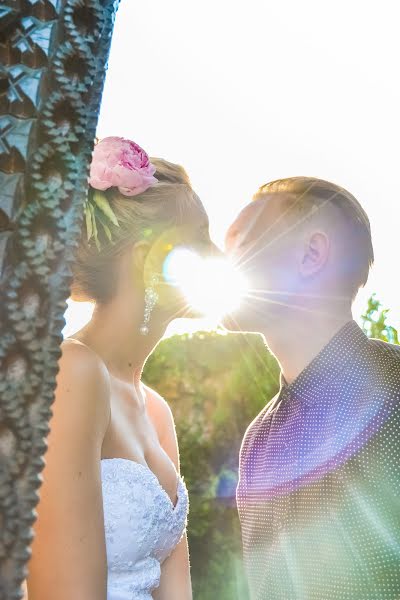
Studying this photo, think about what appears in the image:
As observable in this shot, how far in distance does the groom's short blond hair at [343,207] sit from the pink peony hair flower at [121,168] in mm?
729

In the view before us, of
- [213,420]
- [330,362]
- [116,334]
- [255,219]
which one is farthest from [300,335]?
[213,420]

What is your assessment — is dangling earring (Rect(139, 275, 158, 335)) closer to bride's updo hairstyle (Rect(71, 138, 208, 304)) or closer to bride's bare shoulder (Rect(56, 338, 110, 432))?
bride's updo hairstyle (Rect(71, 138, 208, 304))

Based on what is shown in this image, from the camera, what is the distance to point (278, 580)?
316 centimetres

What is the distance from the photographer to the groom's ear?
Answer: 361 centimetres

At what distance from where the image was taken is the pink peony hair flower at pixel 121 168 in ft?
12.9

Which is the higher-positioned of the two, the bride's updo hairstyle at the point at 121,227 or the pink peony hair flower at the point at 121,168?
the pink peony hair flower at the point at 121,168

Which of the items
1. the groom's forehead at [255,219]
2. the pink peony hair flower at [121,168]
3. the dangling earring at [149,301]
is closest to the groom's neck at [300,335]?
the groom's forehead at [255,219]

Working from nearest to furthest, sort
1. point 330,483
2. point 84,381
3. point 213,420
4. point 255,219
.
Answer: point 330,483
point 84,381
point 255,219
point 213,420

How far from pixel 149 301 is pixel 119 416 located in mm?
720

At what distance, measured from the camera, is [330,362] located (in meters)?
3.40

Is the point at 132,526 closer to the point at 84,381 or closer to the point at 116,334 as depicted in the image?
the point at 84,381

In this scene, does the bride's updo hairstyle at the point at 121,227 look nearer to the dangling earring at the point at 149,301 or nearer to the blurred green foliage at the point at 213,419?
the dangling earring at the point at 149,301

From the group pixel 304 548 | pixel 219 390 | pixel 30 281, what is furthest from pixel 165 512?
pixel 219 390

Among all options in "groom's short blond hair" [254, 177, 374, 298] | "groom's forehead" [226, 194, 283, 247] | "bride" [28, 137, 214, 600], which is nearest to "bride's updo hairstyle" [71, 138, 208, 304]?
"bride" [28, 137, 214, 600]
